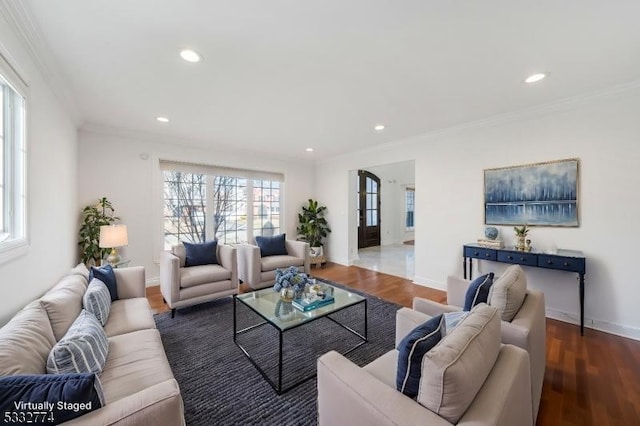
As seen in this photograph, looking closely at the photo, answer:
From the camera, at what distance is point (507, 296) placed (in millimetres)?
1534

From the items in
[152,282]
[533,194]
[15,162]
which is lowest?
[152,282]

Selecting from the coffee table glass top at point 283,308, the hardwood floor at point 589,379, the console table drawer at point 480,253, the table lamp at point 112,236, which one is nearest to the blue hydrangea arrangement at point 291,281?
the coffee table glass top at point 283,308

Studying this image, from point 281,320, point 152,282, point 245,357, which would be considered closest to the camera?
point 281,320

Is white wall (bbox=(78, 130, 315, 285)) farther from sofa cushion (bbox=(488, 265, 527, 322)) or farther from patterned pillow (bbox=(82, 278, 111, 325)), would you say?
sofa cushion (bbox=(488, 265, 527, 322))

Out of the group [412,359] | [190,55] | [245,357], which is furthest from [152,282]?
[412,359]

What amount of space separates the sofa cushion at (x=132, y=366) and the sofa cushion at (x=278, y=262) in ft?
7.04

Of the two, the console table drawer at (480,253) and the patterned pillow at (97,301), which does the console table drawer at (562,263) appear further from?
the patterned pillow at (97,301)

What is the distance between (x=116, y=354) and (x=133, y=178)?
10.6 ft

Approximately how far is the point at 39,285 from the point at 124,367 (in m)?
1.23

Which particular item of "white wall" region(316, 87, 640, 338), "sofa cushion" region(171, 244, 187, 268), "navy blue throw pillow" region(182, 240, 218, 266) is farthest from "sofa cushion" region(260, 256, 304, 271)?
"white wall" region(316, 87, 640, 338)

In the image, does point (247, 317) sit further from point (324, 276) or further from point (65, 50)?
point (65, 50)

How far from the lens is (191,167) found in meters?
4.44

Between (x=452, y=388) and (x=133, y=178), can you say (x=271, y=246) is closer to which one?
(x=133, y=178)

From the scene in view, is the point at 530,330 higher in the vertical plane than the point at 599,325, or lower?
higher
